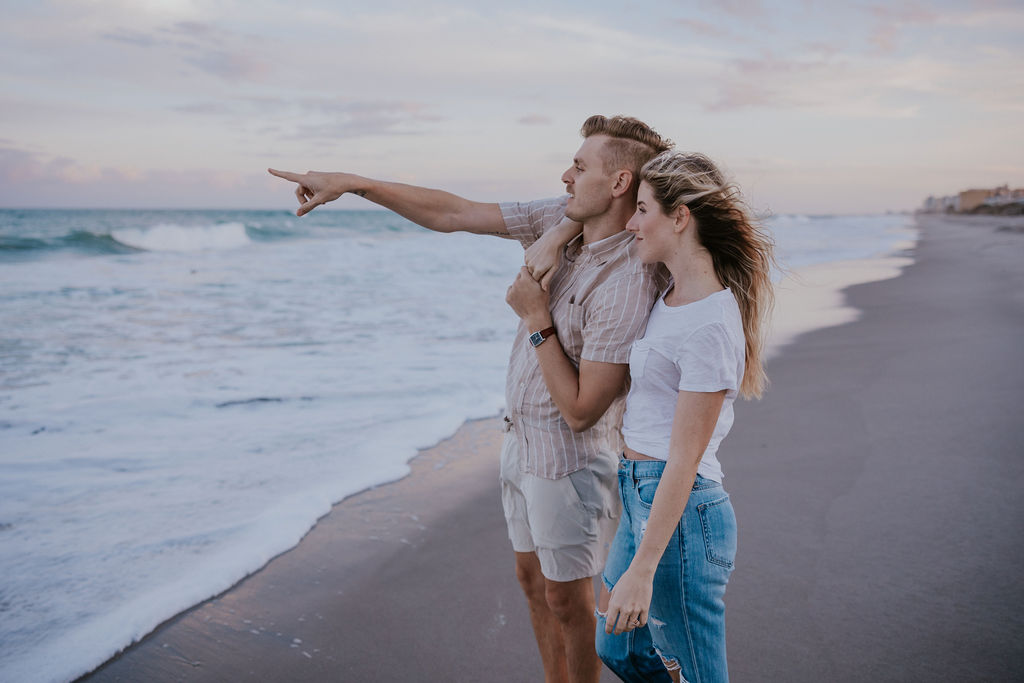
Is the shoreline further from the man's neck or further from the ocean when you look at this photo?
the man's neck

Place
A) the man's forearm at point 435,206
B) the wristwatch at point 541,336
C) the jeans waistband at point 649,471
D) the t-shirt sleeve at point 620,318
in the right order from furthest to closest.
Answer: the man's forearm at point 435,206, the wristwatch at point 541,336, the t-shirt sleeve at point 620,318, the jeans waistband at point 649,471

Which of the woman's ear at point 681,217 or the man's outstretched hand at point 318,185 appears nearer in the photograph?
the woman's ear at point 681,217

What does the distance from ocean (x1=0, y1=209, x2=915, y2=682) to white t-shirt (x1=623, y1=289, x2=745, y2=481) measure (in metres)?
2.38

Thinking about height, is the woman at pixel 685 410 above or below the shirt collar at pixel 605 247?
below

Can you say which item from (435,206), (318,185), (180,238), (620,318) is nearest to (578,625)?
(620,318)

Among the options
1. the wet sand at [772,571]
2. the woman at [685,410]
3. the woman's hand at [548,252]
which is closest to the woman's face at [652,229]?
the woman at [685,410]

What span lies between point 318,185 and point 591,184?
41.5 inches

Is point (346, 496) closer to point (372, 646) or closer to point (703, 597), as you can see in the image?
point (372, 646)

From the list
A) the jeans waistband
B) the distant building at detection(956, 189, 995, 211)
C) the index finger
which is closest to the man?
the jeans waistband

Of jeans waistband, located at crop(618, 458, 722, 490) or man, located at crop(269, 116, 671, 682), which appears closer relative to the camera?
jeans waistband, located at crop(618, 458, 722, 490)

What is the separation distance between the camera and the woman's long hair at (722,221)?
1913mm

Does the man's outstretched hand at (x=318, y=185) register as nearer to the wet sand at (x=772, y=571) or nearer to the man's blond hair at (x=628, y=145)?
the man's blond hair at (x=628, y=145)

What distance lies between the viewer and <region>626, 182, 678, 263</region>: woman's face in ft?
6.41

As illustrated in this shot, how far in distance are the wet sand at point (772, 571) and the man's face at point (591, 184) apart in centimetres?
177
